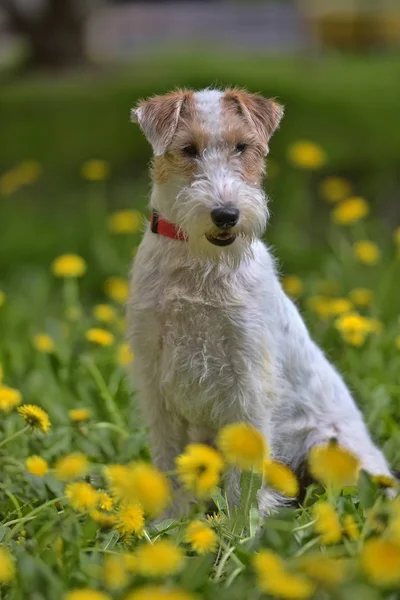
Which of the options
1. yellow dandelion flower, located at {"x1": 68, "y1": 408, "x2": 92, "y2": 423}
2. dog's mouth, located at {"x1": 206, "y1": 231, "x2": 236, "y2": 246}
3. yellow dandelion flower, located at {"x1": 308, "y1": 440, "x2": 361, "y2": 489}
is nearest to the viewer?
yellow dandelion flower, located at {"x1": 308, "y1": 440, "x2": 361, "y2": 489}

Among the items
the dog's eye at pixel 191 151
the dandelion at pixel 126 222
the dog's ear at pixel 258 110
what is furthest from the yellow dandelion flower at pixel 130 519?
the dandelion at pixel 126 222

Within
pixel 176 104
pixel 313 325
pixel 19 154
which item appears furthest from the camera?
pixel 19 154

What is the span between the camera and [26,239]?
7949 mm

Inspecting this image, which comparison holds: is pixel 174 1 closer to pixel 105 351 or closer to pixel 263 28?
pixel 263 28

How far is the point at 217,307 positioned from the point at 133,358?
490 mm

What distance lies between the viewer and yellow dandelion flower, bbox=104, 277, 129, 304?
19.5 ft

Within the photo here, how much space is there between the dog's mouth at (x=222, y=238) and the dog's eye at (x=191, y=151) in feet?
1.04

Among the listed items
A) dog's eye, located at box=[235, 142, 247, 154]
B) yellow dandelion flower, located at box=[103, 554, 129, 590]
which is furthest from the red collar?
yellow dandelion flower, located at box=[103, 554, 129, 590]

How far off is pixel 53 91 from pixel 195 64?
2626 millimetres

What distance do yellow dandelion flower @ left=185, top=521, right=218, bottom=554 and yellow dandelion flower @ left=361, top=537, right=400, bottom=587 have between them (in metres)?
0.60

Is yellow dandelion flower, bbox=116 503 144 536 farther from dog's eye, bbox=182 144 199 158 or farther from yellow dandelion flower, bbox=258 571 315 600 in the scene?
dog's eye, bbox=182 144 199 158

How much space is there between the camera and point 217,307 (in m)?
3.68

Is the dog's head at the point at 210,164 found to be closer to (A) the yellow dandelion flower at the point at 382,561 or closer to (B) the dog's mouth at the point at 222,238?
(B) the dog's mouth at the point at 222,238

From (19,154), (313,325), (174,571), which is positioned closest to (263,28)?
(19,154)
